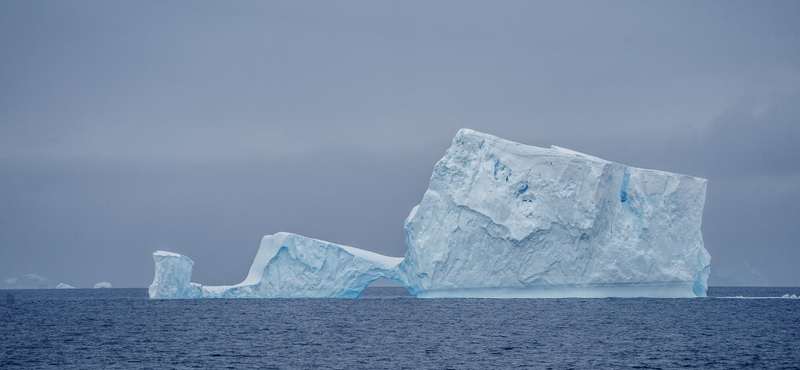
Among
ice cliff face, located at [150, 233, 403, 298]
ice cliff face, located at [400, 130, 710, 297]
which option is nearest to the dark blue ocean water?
ice cliff face, located at [150, 233, 403, 298]

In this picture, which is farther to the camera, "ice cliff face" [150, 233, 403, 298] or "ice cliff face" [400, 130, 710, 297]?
"ice cliff face" [150, 233, 403, 298]

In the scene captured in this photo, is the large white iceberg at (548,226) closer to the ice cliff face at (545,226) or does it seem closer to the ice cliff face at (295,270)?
the ice cliff face at (545,226)

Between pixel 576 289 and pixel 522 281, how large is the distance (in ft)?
7.28

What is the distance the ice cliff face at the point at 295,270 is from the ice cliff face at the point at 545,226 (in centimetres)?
256

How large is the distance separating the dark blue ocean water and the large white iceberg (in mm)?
1420

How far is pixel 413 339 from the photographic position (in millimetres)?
25531

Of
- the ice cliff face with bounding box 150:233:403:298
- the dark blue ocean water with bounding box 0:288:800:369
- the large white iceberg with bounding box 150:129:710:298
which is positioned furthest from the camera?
the ice cliff face with bounding box 150:233:403:298

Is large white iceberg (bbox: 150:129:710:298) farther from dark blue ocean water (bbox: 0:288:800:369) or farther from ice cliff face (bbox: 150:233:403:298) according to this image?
dark blue ocean water (bbox: 0:288:800:369)

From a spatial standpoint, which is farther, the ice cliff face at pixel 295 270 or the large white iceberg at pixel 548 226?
the ice cliff face at pixel 295 270

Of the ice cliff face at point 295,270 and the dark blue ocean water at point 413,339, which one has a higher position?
the ice cliff face at point 295,270

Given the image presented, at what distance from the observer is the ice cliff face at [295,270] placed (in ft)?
123

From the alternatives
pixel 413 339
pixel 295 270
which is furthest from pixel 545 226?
pixel 295 270

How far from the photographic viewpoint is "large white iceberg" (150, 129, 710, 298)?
34.2 meters

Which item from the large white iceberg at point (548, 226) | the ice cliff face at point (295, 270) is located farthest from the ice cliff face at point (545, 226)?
the ice cliff face at point (295, 270)
